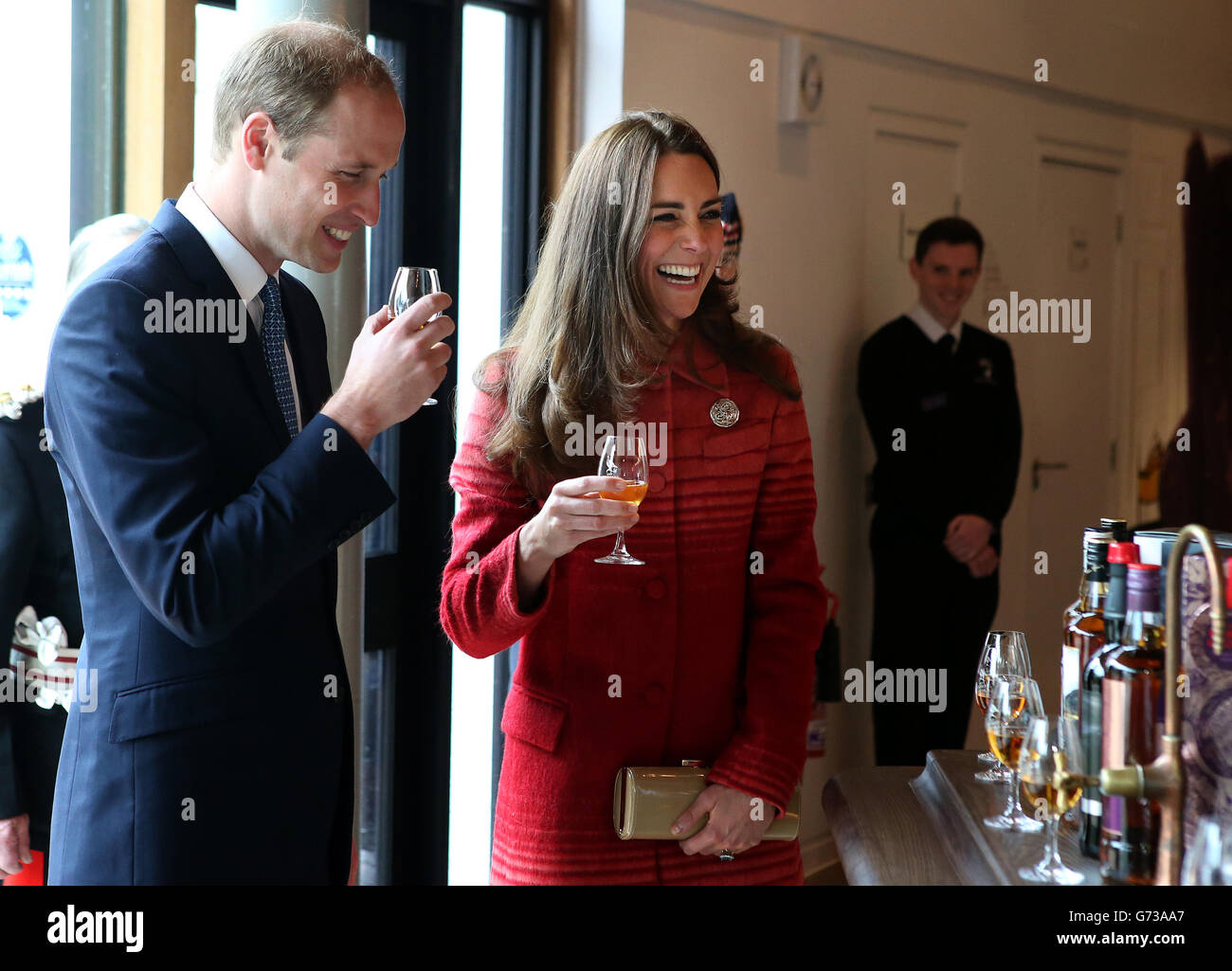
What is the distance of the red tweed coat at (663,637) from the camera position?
1.70 metres

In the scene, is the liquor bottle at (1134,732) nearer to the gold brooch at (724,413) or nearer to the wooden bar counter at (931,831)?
the wooden bar counter at (931,831)

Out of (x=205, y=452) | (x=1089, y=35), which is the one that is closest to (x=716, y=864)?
(x=205, y=452)

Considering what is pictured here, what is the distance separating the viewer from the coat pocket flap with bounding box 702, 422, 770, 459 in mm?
1758

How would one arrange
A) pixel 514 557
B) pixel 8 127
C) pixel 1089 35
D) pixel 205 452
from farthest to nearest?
pixel 1089 35 < pixel 8 127 < pixel 514 557 < pixel 205 452

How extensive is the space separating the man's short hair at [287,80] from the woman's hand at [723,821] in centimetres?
99

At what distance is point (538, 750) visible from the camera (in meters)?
1.73

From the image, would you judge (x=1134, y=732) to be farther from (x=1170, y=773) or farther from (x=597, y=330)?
(x=597, y=330)

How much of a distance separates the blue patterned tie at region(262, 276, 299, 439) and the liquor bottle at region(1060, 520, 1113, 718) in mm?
984

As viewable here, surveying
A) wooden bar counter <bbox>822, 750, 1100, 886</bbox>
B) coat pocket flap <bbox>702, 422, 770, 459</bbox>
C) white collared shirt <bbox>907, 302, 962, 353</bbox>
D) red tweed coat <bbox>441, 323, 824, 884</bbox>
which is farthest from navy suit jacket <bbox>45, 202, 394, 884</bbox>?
white collared shirt <bbox>907, 302, 962, 353</bbox>

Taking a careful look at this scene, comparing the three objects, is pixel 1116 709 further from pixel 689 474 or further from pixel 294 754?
pixel 294 754

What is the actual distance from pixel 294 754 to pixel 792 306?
2727 mm

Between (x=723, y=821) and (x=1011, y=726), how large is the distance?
0.43 m
